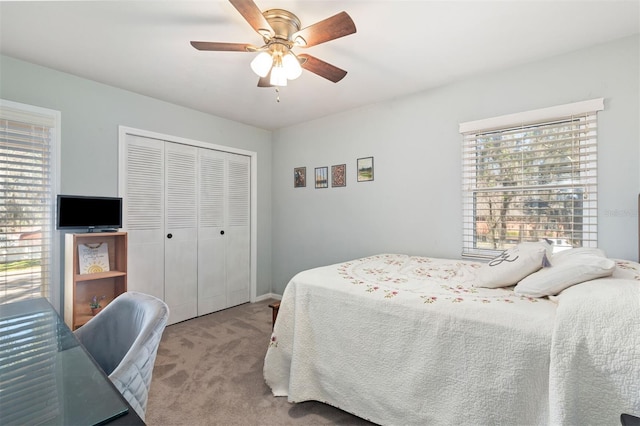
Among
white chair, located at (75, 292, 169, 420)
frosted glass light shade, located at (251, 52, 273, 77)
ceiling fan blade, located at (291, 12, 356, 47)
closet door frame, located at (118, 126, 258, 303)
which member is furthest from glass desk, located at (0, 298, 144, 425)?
closet door frame, located at (118, 126, 258, 303)

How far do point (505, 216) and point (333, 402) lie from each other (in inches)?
81.2

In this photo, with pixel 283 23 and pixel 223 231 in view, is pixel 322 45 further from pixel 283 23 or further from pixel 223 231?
pixel 223 231

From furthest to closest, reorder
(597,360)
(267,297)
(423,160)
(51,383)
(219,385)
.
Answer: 1. (267,297)
2. (423,160)
3. (219,385)
4. (597,360)
5. (51,383)

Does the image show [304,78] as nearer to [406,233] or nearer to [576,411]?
Answer: [406,233]

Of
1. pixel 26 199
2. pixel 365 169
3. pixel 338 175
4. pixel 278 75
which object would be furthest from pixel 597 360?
pixel 26 199

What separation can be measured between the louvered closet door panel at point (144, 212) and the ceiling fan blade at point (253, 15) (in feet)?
6.85

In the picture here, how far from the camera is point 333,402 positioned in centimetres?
182

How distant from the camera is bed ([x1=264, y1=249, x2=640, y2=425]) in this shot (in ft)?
3.59

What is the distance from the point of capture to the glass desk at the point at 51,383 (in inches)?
26.6

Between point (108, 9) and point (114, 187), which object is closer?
point (108, 9)

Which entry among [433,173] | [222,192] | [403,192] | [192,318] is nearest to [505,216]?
[433,173]

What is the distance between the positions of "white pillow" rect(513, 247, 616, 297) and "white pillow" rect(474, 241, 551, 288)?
0.43 feet

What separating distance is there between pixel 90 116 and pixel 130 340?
2449 mm

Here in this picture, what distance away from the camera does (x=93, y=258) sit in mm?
2652
